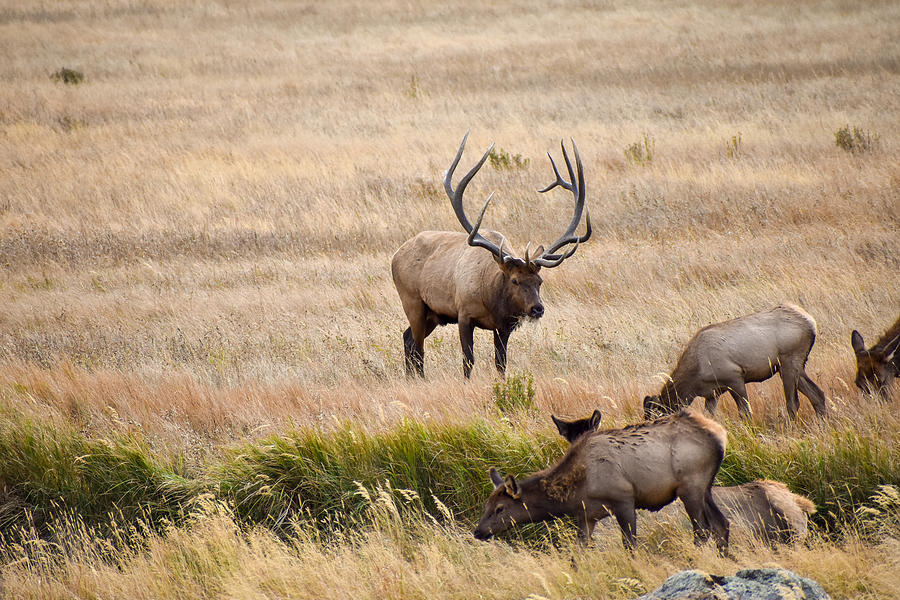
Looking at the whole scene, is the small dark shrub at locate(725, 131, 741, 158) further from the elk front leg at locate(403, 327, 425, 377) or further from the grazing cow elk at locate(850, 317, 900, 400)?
the grazing cow elk at locate(850, 317, 900, 400)

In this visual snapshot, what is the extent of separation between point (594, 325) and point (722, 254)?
11.7 ft

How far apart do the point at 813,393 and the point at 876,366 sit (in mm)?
648

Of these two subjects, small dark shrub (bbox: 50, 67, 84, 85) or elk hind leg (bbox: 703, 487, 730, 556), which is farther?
small dark shrub (bbox: 50, 67, 84, 85)

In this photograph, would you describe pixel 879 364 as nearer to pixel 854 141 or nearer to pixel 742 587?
pixel 742 587

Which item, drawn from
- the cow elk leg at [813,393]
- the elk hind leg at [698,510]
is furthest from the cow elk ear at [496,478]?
the cow elk leg at [813,393]

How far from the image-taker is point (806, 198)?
1518cm

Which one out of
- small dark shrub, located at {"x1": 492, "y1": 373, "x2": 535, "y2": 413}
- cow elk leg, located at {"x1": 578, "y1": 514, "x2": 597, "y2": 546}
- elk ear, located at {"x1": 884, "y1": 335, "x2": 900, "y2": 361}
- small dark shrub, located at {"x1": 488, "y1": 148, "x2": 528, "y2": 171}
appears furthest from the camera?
small dark shrub, located at {"x1": 488, "y1": 148, "x2": 528, "y2": 171}

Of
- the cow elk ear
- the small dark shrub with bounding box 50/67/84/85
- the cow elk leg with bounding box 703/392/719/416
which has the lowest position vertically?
the cow elk leg with bounding box 703/392/719/416

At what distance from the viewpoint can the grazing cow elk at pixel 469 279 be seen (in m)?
8.60

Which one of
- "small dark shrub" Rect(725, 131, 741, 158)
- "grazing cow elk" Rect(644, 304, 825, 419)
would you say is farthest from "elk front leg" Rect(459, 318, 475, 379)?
"small dark shrub" Rect(725, 131, 741, 158)

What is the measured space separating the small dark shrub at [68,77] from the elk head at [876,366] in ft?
104

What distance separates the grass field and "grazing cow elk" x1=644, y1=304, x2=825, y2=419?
0.24m

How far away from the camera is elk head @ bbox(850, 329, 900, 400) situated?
6.74 metres

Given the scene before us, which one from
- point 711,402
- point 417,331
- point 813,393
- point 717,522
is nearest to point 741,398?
point 711,402
